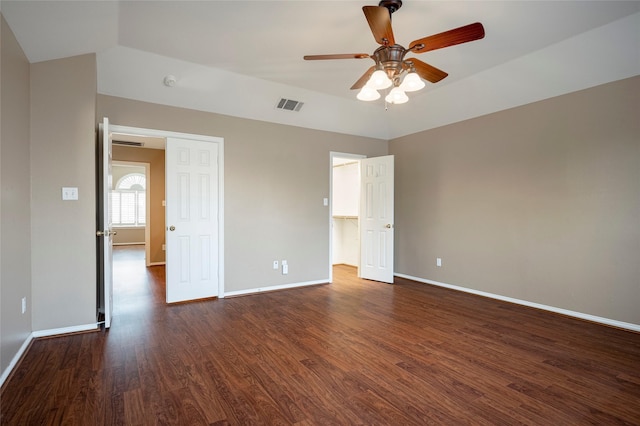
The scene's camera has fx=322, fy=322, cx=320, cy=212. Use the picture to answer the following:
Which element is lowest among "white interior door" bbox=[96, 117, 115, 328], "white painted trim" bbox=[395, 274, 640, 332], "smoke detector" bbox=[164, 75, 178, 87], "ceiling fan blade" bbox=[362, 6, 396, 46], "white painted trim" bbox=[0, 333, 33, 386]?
"white painted trim" bbox=[395, 274, 640, 332]

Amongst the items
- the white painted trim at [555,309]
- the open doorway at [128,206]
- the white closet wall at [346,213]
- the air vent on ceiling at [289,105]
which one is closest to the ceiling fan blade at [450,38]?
the air vent on ceiling at [289,105]

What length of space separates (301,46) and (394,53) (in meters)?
1.24

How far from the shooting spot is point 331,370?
95.3 inches

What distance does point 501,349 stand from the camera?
2.80 m

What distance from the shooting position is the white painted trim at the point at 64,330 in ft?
9.71

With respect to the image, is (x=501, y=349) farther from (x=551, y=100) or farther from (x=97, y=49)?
(x=97, y=49)

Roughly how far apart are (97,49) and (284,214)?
2.90 m

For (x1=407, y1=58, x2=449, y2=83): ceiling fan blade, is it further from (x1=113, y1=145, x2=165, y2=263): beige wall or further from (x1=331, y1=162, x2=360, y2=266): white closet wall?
(x1=113, y1=145, x2=165, y2=263): beige wall

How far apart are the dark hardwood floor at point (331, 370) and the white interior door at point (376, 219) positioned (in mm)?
1524

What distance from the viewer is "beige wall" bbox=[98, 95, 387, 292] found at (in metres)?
4.30

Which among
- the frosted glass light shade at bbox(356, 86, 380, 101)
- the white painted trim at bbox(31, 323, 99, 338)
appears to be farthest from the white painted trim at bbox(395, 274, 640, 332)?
the white painted trim at bbox(31, 323, 99, 338)

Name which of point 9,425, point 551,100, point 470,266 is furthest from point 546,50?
point 9,425

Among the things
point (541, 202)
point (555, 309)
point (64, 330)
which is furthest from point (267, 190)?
point (555, 309)

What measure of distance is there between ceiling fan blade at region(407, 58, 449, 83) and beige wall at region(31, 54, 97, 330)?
3.05 metres
